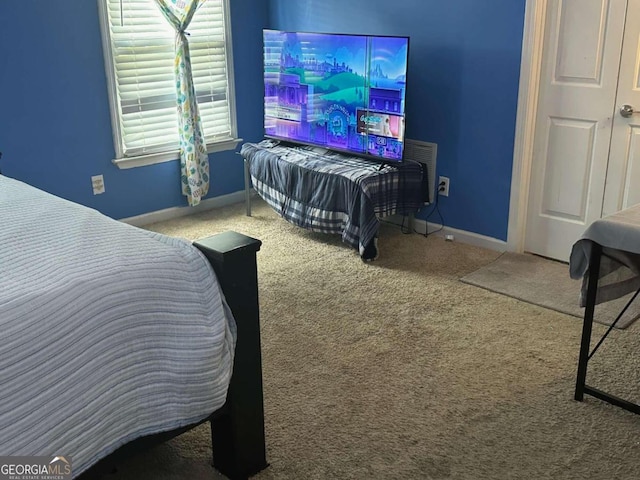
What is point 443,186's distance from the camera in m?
4.20

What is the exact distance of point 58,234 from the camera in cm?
186

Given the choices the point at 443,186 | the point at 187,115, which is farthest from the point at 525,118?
the point at 187,115

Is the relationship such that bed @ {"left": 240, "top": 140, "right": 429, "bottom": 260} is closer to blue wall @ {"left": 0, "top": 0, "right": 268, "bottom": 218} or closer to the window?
the window

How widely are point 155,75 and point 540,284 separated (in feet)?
9.06

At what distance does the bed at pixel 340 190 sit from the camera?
12.5ft

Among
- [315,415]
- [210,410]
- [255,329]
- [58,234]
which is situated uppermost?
[58,234]

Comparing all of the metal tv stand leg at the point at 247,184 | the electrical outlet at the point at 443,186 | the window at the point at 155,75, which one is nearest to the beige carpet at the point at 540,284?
the electrical outlet at the point at 443,186

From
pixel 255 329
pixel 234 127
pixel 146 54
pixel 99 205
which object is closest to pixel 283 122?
pixel 234 127

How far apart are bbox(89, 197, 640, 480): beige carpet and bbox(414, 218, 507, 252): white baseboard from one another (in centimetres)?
21

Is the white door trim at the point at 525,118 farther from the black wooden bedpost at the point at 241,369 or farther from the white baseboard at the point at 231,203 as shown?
the black wooden bedpost at the point at 241,369

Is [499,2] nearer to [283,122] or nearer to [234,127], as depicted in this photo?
[283,122]

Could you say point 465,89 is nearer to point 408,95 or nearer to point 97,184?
point 408,95

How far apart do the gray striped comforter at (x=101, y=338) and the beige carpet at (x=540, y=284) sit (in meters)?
1.98

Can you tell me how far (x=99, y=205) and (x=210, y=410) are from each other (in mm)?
2836
